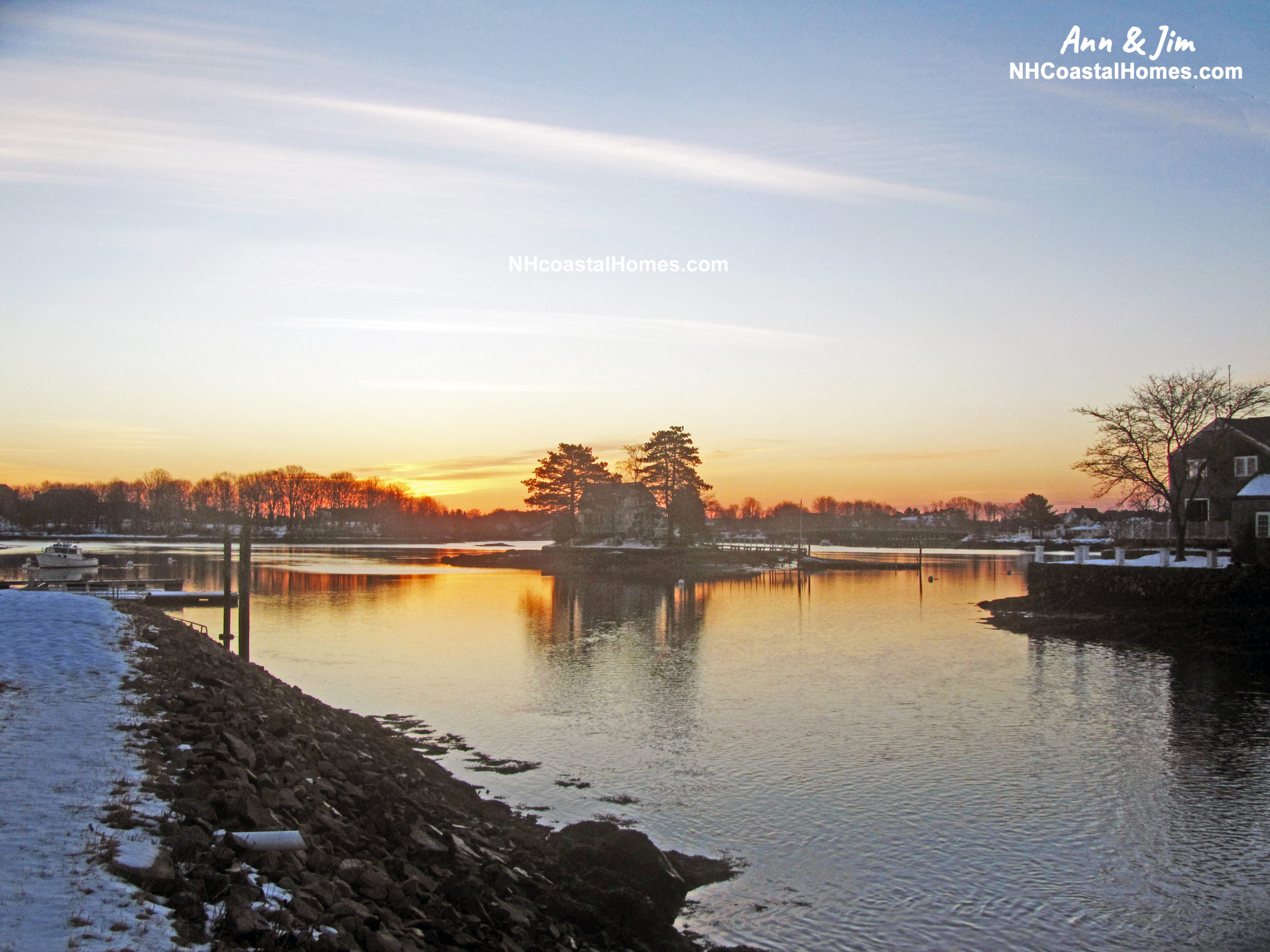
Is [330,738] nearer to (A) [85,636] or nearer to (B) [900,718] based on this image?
(A) [85,636]

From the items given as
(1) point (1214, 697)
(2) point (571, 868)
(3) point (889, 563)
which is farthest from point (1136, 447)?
(3) point (889, 563)

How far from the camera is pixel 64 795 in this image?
7.12 meters

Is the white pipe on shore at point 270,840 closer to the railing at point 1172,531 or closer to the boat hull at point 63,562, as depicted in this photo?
the railing at point 1172,531

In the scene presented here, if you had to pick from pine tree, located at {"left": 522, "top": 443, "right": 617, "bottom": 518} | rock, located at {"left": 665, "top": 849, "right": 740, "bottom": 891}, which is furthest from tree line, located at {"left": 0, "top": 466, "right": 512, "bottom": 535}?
rock, located at {"left": 665, "top": 849, "right": 740, "bottom": 891}

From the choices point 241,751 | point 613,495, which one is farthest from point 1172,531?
point 613,495

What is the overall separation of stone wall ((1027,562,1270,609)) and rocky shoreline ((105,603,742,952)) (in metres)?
30.7

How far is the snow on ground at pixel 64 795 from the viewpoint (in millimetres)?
5383

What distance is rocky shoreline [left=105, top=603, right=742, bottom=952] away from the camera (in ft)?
20.9

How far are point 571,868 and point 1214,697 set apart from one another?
20826 millimetres


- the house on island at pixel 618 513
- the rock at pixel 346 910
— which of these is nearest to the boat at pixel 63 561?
the rock at pixel 346 910

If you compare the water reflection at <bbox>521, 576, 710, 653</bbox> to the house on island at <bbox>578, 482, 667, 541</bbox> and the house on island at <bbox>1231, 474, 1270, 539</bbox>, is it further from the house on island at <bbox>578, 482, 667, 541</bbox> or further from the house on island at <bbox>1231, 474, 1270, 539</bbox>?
the house on island at <bbox>578, 482, 667, 541</bbox>

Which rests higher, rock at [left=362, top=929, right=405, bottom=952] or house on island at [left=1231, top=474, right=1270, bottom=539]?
house on island at [left=1231, top=474, right=1270, bottom=539]

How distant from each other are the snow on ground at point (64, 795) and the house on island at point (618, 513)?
3593 inches

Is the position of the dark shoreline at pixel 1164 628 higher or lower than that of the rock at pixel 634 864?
lower
